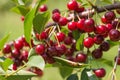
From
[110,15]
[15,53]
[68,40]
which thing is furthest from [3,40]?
[110,15]

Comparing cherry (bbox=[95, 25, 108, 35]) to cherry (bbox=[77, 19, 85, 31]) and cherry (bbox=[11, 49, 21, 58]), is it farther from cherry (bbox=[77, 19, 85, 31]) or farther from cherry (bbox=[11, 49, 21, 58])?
cherry (bbox=[11, 49, 21, 58])

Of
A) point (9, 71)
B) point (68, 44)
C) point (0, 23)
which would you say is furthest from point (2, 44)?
point (0, 23)

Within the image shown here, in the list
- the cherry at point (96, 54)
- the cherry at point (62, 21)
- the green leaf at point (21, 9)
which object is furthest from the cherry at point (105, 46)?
the green leaf at point (21, 9)

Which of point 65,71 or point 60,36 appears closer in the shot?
point 60,36

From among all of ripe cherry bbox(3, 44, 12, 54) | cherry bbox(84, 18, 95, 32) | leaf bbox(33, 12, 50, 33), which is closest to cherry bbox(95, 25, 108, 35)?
cherry bbox(84, 18, 95, 32)

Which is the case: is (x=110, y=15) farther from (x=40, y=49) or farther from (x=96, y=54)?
(x=40, y=49)

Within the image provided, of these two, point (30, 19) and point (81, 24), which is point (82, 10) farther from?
point (30, 19)

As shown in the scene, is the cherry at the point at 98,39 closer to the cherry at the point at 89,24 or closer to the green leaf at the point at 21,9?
the cherry at the point at 89,24

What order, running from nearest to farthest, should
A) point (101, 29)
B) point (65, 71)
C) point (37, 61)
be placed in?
point (37, 61), point (101, 29), point (65, 71)
